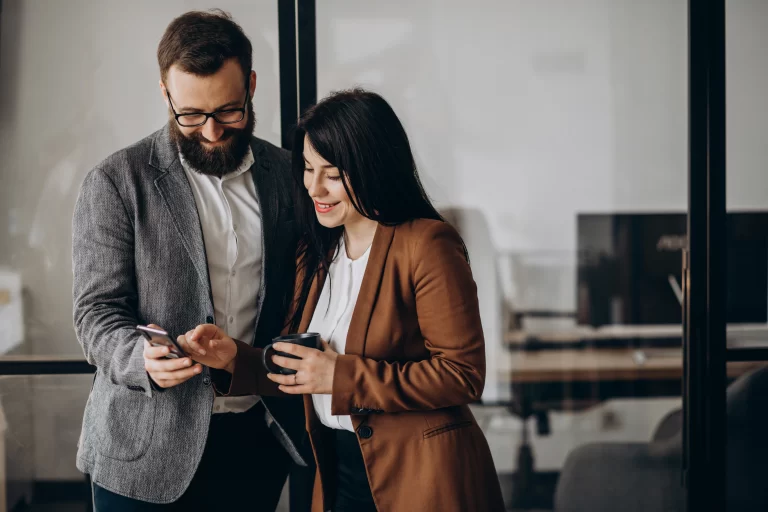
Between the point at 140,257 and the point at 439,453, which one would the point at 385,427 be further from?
Result: the point at 140,257

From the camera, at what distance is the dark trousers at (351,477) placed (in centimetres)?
165

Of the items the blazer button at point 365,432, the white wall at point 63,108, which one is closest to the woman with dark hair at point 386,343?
the blazer button at point 365,432

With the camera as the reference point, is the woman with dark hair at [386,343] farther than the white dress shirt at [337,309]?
No

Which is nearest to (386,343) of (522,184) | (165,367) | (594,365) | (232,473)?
(165,367)

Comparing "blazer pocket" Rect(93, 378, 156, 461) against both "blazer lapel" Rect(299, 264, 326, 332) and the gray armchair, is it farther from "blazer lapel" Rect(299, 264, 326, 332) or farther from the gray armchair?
the gray armchair

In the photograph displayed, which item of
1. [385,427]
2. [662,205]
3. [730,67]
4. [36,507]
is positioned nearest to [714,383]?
[662,205]

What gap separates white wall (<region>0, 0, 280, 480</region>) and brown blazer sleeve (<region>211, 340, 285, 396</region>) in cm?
77

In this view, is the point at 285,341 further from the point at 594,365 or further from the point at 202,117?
the point at 594,365

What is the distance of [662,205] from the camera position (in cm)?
251

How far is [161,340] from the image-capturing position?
1439 millimetres

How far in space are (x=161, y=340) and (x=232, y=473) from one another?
0.56 metres

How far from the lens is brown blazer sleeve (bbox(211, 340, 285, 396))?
67.4 inches

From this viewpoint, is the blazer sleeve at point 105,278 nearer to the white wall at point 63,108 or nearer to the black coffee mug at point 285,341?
the black coffee mug at point 285,341

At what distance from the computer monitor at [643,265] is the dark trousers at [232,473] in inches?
47.4
